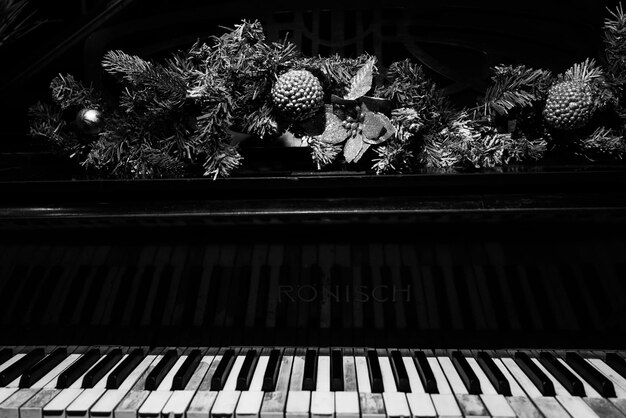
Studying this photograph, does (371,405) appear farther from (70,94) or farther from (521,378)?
(70,94)

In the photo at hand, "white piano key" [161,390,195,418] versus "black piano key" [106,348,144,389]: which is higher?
"black piano key" [106,348,144,389]

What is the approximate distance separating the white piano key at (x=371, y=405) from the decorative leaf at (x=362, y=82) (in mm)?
869

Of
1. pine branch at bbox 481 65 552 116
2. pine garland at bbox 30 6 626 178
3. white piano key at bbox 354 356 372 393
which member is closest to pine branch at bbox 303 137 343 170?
pine garland at bbox 30 6 626 178

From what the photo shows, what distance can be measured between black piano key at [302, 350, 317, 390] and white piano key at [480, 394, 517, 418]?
452 mm

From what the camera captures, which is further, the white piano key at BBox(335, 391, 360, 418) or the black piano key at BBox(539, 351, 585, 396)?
the black piano key at BBox(539, 351, 585, 396)

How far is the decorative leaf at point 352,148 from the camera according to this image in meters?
1.59

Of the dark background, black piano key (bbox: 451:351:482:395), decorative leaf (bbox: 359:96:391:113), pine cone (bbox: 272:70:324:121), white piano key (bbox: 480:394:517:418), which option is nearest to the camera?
white piano key (bbox: 480:394:517:418)

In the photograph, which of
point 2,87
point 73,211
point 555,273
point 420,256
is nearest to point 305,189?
point 420,256

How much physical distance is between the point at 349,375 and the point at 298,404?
203mm

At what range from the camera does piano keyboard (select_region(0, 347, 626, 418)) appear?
1.34 m

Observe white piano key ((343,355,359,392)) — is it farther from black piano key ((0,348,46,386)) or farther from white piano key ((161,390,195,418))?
black piano key ((0,348,46,386))

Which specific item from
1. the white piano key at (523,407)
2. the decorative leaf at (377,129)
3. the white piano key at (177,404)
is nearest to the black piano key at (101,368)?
the white piano key at (177,404)

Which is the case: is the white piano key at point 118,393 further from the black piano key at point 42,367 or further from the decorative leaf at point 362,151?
the decorative leaf at point 362,151

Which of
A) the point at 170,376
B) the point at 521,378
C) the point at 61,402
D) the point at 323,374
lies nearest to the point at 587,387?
the point at 521,378
